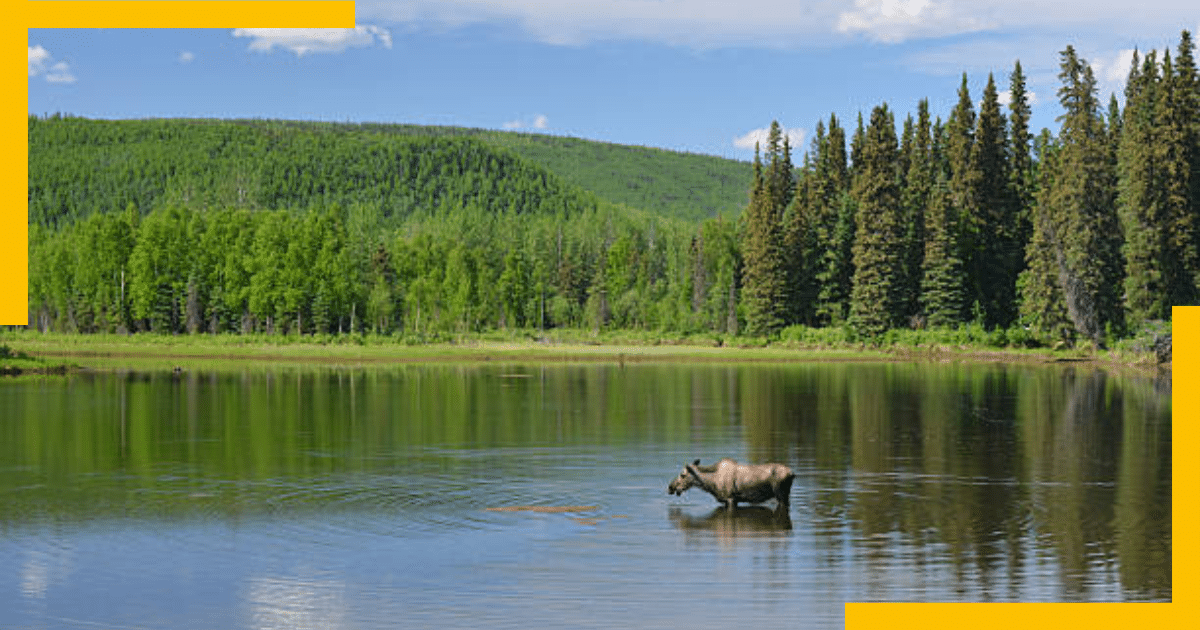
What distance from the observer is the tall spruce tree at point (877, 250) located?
364 ft

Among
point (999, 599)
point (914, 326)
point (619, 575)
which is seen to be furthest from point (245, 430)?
point (914, 326)

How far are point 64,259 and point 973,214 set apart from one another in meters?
95.8

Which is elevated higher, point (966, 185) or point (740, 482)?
point (966, 185)

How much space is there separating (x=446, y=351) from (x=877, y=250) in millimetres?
39398

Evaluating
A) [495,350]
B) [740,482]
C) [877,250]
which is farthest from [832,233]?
[740,482]

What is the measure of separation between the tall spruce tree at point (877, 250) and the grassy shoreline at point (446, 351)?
10.2ft

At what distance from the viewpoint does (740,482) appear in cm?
2395

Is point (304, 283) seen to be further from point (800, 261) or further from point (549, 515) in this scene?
point (549, 515)

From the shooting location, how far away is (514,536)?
69.5 ft

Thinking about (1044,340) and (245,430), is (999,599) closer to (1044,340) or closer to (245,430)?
(245,430)

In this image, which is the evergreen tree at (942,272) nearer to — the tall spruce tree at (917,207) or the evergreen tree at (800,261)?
the tall spruce tree at (917,207)

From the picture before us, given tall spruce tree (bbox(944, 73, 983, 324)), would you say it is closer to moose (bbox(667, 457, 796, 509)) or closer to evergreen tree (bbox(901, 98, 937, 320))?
evergreen tree (bbox(901, 98, 937, 320))

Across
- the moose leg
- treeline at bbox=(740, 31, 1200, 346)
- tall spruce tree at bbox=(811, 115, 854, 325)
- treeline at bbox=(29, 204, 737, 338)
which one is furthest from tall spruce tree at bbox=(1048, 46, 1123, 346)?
the moose leg

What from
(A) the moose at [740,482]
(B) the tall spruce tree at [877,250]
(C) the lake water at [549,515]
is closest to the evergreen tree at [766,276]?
(B) the tall spruce tree at [877,250]
